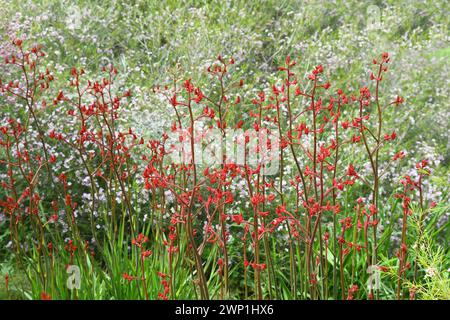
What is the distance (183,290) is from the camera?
2861 mm

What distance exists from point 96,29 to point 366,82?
231 cm

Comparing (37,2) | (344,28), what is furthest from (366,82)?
(37,2)

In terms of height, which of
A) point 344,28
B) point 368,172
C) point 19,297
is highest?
point 344,28

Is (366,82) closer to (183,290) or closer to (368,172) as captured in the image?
(368,172)

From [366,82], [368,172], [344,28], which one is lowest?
[368,172]

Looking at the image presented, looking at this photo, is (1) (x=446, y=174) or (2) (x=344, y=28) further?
(2) (x=344, y=28)

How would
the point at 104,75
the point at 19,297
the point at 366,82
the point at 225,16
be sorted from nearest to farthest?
the point at 19,297 < the point at 104,75 < the point at 366,82 < the point at 225,16

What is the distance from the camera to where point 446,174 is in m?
4.31

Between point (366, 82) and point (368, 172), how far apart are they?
60.6 inches
